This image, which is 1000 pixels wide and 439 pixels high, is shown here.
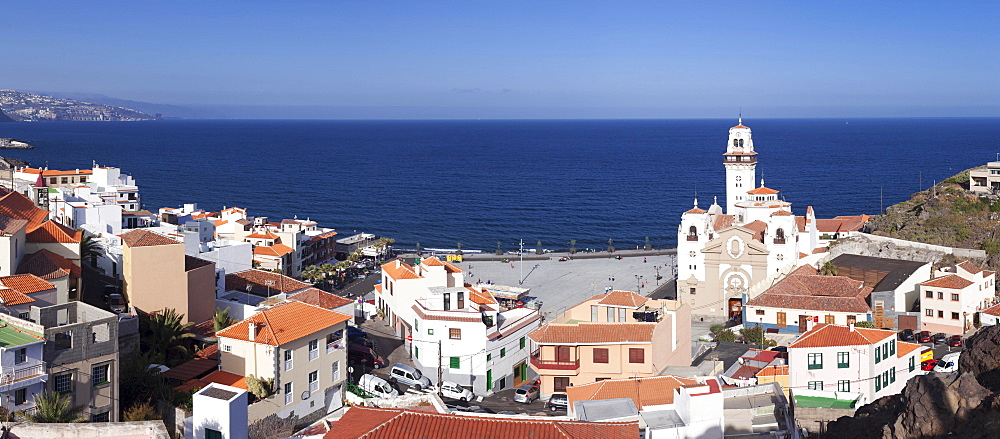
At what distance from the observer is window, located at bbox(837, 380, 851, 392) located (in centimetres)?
2673

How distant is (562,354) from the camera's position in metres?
29.5

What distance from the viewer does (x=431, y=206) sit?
106 meters

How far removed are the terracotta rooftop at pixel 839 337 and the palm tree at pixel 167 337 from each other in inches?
707

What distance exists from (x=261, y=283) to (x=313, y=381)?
1409 cm

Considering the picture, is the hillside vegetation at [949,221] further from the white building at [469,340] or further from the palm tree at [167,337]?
the palm tree at [167,337]

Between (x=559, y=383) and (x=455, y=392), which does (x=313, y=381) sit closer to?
(x=455, y=392)

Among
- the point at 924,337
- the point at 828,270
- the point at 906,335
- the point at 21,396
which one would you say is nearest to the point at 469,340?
the point at 21,396

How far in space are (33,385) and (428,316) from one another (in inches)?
541

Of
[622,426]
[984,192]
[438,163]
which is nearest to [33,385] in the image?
[622,426]

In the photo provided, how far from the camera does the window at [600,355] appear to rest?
2955 centimetres

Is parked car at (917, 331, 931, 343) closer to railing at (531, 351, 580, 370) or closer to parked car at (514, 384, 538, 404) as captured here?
railing at (531, 351, 580, 370)

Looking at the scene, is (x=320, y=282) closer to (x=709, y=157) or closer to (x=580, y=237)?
(x=580, y=237)

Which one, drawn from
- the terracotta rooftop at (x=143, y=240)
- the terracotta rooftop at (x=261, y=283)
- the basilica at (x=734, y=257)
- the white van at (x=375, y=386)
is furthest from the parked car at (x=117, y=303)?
the basilica at (x=734, y=257)

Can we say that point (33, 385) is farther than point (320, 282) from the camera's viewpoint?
No
